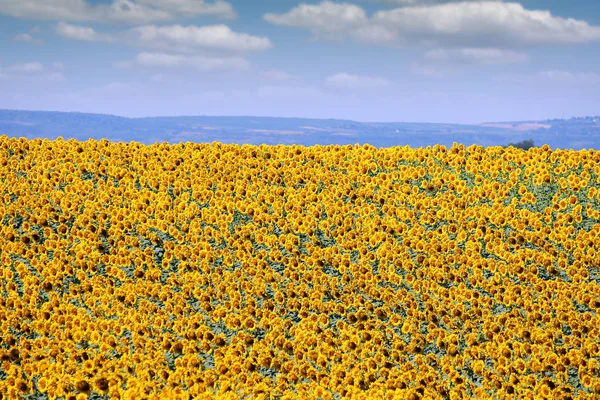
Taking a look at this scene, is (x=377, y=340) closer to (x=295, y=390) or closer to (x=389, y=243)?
(x=295, y=390)

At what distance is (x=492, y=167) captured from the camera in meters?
19.4

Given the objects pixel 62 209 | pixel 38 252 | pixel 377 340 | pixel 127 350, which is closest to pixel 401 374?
pixel 377 340

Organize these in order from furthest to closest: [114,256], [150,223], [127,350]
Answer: [150,223] < [114,256] < [127,350]

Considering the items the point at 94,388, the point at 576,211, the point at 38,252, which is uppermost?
the point at 576,211

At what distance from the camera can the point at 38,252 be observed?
53.1ft

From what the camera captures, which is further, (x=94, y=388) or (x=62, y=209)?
(x=62, y=209)

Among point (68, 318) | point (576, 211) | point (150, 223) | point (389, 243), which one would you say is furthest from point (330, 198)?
point (68, 318)

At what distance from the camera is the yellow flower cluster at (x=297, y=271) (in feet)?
37.8

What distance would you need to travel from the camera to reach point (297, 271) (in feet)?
49.8

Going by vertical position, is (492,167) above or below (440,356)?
above

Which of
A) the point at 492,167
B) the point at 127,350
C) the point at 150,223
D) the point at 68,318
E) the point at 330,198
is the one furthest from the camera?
the point at 492,167

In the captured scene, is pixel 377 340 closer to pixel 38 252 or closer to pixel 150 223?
pixel 150 223

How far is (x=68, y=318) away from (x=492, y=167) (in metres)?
11.4

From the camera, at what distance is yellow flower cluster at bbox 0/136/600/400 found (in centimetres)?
1152
